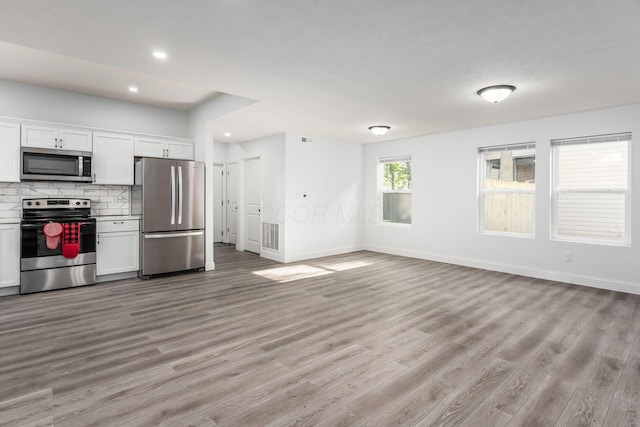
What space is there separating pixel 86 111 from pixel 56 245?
2166 millimetres

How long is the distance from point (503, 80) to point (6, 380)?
4946mm

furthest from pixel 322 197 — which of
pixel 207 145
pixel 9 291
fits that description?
pixel 9 291

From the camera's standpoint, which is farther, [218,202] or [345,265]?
[218,202]

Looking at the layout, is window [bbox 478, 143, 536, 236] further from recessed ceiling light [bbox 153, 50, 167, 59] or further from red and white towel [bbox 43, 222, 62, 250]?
red and white towel [bbox 43, 222, 62, 250]

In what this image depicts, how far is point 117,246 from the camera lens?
4.99 m

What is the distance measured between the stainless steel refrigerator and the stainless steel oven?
705 millimetres

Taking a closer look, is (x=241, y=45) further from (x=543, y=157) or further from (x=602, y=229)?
(x=602, y=229)

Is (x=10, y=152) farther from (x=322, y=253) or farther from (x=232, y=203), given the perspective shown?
(x=322, y=253)

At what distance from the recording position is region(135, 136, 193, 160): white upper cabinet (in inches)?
Result: 208

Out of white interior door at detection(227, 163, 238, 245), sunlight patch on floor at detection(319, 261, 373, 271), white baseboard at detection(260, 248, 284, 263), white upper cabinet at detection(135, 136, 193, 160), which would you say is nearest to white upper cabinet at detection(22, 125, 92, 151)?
white upper cabinet at detection(135, 136, 193, 160)

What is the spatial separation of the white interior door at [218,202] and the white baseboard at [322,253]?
122 inches

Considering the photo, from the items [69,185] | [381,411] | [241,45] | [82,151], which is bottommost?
[381,411]

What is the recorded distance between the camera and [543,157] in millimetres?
5152

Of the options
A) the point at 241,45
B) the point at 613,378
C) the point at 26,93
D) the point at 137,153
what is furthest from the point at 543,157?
the point at 26,93
